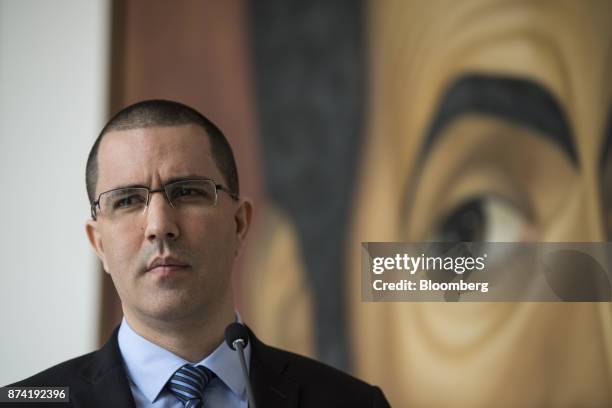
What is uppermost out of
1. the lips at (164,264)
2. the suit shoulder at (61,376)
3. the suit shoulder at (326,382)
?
the lips at (164,264)

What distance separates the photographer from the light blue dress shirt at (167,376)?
156 cm

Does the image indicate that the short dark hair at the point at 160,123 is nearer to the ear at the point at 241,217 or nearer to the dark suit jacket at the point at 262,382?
the ear at the point at 241,217

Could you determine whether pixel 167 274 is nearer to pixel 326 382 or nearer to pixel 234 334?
pixel 234 334

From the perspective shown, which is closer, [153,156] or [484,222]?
[153,156]

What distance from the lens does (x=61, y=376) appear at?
1.62 metres

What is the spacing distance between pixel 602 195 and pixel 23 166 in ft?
Answer: 6.44

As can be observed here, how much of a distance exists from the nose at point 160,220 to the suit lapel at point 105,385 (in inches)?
11.3

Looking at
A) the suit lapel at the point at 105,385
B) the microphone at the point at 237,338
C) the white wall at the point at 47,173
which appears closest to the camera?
the microphone at the point at 237,338

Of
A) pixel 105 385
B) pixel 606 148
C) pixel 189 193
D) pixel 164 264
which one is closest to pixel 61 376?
pixel 105 385

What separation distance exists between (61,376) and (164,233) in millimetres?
395

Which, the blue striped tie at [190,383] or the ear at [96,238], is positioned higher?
the ear at [96,238]

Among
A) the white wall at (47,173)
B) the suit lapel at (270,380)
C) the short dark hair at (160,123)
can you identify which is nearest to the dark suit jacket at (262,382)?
the suit lapel at (270,380)

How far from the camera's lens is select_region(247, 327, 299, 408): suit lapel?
5.29ft

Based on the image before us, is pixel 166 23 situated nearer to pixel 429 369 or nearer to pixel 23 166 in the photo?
pixel 23 166
